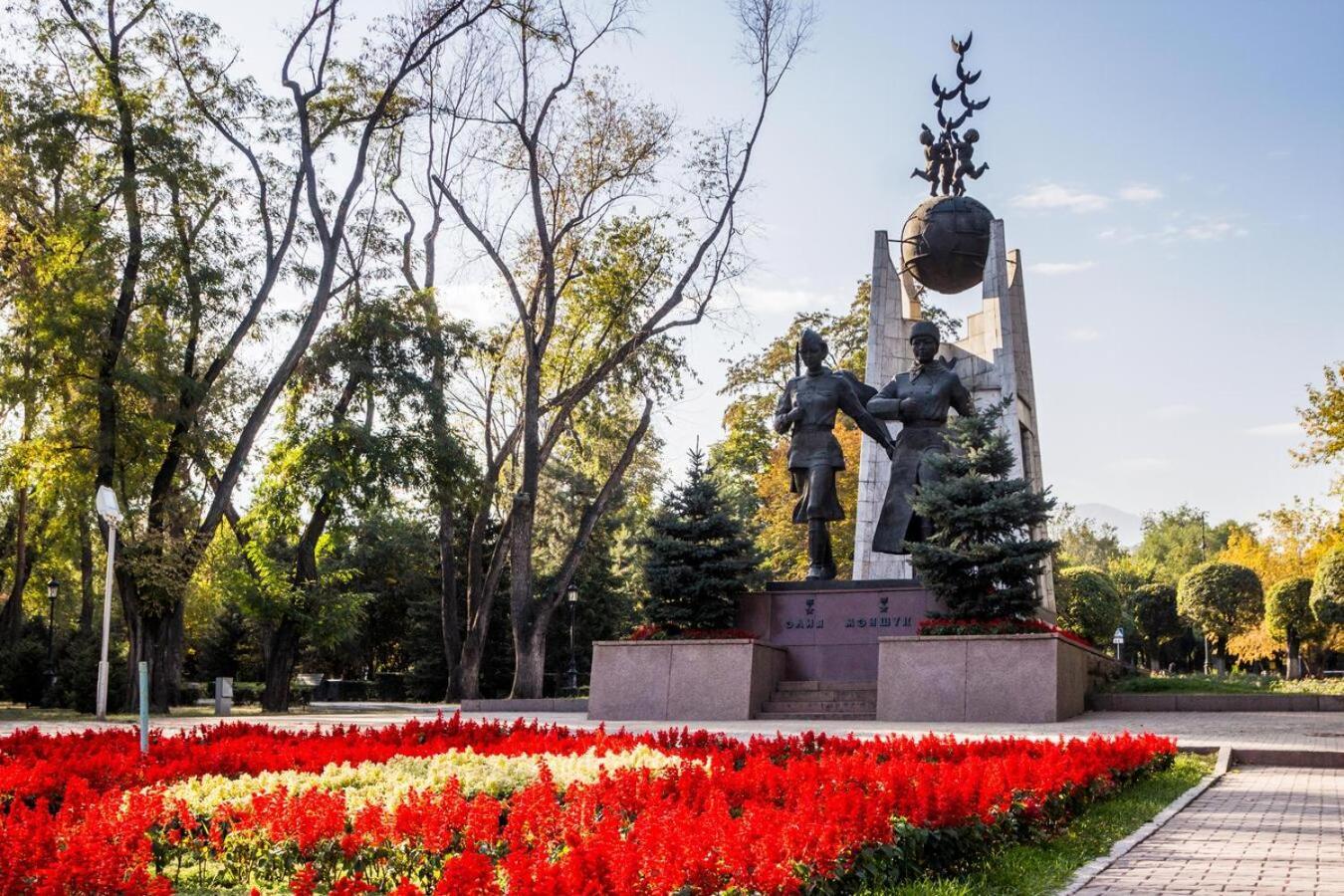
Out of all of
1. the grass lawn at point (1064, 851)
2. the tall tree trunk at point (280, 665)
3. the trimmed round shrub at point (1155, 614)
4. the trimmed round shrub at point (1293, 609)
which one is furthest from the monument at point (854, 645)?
the trimmed round shrub at point (1155, 614)

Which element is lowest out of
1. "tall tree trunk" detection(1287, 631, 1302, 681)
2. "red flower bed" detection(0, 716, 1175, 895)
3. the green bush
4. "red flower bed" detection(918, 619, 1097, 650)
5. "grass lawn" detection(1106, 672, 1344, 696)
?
the green bush

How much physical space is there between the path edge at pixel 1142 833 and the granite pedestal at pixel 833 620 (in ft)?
20.8

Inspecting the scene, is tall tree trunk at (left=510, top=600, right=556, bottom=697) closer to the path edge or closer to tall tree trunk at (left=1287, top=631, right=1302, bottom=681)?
the path edge

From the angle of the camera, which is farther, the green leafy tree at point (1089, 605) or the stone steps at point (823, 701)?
the green leafy tree at point (1089, 605)

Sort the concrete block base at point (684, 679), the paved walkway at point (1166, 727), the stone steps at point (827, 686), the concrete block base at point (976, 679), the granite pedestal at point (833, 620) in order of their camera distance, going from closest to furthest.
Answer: the paved walkway at point (1166, 727) < the concrete block base at point (976, 679) < the concrete block base at point (684, 679) < the stone steps at point (827, 686) < the granite pedestal at point (833, 620)

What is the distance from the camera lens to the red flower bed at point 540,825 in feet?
12.7

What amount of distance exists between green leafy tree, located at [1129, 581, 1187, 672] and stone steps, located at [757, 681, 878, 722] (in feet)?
109

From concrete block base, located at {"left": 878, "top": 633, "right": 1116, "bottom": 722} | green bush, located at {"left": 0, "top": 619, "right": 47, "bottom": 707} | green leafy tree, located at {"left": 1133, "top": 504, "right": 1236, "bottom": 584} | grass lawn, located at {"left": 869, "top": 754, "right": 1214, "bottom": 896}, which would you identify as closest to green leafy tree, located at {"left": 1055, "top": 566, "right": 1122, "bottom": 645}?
concrete block base, located at {"left": 878, "top": 633, "right": 1116, "bottom": 722}

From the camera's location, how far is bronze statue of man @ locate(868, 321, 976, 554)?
17.1 metres

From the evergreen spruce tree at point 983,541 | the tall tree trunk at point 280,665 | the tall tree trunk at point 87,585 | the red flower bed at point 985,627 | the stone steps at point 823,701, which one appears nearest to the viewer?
the red flower bed at point 985,627

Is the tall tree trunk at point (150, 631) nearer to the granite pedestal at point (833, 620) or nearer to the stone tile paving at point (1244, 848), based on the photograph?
the granite pedestal at point (833, 620)

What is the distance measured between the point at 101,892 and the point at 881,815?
2680 millimetres

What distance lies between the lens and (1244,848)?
6086mm

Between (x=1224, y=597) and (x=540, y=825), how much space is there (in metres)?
32.9
